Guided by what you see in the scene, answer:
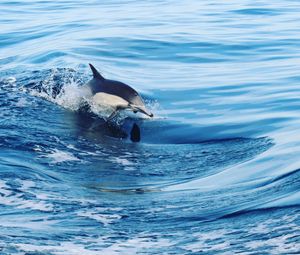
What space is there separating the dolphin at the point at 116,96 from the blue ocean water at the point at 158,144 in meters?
0.33

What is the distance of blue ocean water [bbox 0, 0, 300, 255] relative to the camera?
21.9 ft

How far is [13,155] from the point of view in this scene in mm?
9398

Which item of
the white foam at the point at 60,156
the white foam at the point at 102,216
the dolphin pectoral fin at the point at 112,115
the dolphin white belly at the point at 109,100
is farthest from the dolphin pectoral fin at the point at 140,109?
the white foam at the point at 102,216

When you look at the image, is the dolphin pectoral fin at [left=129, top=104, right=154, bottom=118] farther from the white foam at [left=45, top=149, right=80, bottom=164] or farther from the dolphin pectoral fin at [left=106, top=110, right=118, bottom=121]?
the white foam at [left=45, top=149, right=80, bottom=164]

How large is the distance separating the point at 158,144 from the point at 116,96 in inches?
55.6

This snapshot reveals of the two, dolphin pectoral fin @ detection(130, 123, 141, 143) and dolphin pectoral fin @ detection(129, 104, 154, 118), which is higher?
dolphin pectoral fin @ detection(129, 104, 154, 118)

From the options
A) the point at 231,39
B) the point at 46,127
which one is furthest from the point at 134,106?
the point at 231,39

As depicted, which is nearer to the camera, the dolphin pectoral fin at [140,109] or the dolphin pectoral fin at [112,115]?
the dolphin pectoral fin at [140,109]

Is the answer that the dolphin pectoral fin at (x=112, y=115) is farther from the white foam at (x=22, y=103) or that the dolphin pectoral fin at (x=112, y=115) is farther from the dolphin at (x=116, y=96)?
the white foam at (x=22, y=103)

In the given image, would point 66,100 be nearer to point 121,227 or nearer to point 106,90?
point 106,90

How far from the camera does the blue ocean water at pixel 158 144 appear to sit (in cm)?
667

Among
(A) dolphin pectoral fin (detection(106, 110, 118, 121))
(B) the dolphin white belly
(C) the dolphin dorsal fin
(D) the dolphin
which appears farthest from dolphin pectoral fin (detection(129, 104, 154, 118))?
(C) the dolphin dorsal fin

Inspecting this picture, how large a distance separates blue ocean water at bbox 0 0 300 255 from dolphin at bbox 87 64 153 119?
33 centimetres

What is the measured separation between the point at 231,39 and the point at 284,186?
37.6ft
